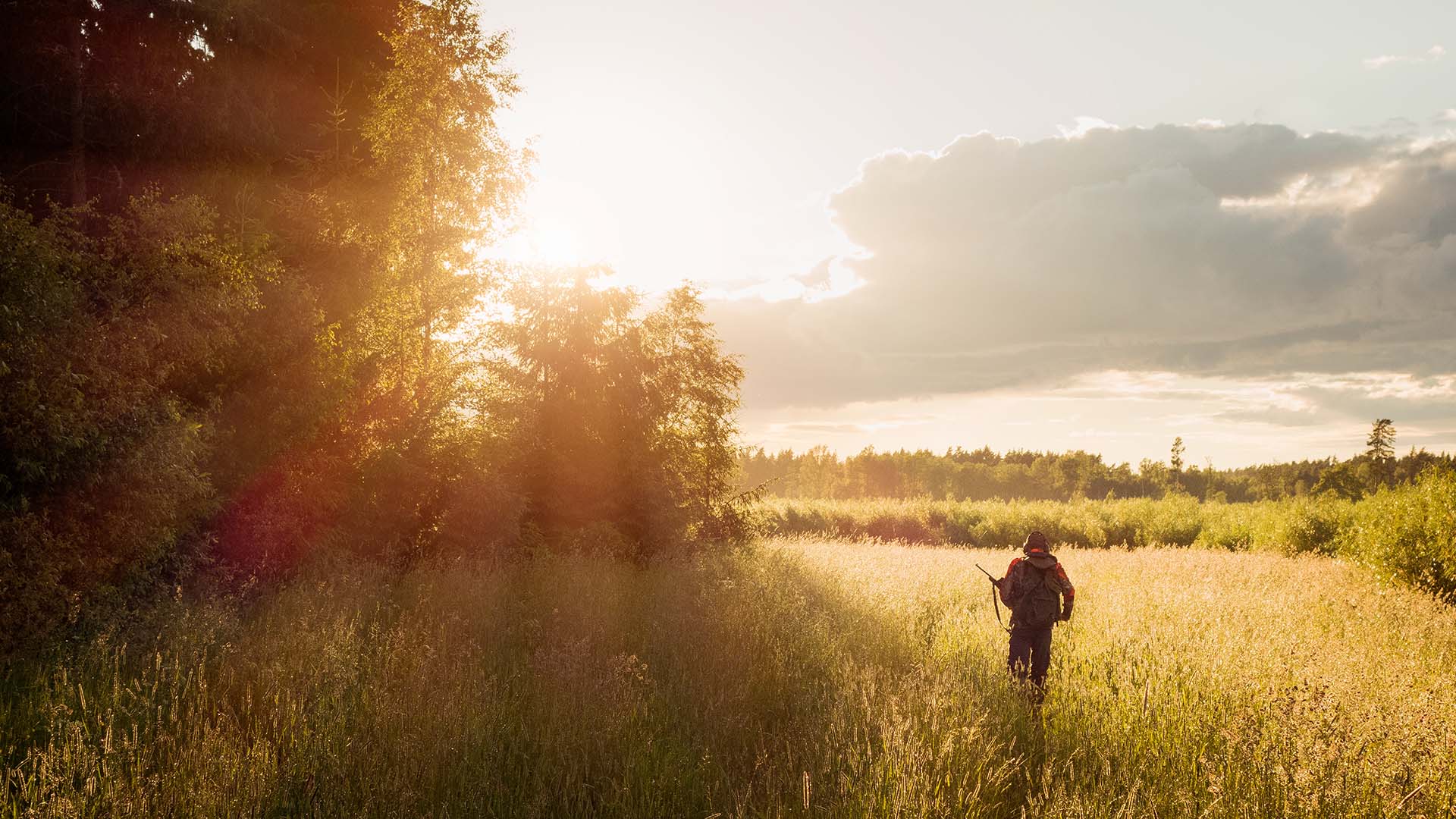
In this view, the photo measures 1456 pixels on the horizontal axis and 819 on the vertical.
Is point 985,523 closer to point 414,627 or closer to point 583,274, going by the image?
point 583,274

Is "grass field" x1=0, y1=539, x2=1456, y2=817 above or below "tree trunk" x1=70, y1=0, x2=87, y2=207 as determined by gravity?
below

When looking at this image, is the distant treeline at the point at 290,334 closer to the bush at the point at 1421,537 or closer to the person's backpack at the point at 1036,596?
the person's backpack at the point at 1036,596

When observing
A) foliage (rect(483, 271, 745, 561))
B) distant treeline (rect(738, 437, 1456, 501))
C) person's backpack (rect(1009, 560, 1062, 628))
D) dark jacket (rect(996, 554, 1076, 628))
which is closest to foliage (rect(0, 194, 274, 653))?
foliage (rect(483, 271, 745, 561))

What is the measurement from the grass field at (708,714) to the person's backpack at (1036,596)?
0.71 m

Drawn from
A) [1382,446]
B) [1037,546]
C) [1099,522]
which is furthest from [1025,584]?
[1382,446]

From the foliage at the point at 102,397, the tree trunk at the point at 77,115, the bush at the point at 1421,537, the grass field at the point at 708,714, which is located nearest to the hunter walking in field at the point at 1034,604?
the grass field at the point at 708,714

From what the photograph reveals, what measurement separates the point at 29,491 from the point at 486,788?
781 centimetres

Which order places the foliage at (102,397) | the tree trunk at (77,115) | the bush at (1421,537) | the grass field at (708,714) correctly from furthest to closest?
1. the bush at (1421,537)
2. the tree trunk at (77,115)
3. the foliage at (102,397)
4. the grass field at (708,714)

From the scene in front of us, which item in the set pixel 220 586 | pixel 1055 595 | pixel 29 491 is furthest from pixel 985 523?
pixel 29 491

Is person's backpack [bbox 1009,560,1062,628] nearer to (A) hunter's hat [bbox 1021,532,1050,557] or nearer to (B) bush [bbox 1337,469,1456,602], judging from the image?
(A) hunter's hat [bbox 1021,532,1050,557]

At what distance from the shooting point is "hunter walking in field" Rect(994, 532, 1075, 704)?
8.31 metres

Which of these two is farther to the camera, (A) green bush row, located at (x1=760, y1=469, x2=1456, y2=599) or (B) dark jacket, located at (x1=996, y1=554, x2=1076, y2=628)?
(A) green bush row, located at (x1=760, y1=469, x2=1456, y2=599)

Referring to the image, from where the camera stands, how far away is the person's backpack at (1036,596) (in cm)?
831

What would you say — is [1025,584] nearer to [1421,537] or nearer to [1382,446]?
[1421,537]
